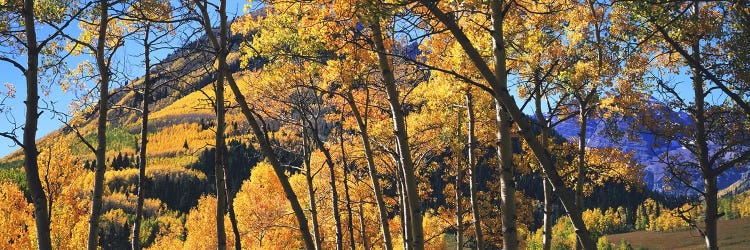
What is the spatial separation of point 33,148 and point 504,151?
5.09 metres

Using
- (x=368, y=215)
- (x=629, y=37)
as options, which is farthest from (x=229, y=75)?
(x=368, y=215)

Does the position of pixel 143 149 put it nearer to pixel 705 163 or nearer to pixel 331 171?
pixel 331 171

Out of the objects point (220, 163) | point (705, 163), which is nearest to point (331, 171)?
point (220, 163)

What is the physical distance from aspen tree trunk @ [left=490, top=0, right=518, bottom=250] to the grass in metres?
133

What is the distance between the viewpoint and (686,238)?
14300cm

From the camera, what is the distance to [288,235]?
34.2 metres

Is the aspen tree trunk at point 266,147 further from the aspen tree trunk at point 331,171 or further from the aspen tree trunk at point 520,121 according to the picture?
the aspen tree trunk at point 520,121

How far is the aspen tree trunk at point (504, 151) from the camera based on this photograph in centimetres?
552

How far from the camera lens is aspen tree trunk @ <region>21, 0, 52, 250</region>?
5340 millimetres

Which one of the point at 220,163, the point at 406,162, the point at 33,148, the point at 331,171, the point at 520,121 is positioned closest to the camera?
the point at 520,121

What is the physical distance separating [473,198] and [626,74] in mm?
4743

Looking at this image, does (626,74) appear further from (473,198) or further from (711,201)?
(473,198)

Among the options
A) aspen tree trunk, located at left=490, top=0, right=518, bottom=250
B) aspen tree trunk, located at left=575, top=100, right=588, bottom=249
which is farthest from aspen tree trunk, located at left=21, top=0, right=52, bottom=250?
aspen tree trunk, located at left=575, top=100, right=588, bottom=249

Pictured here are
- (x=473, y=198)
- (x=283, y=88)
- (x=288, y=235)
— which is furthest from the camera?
(x=288, y=235)
